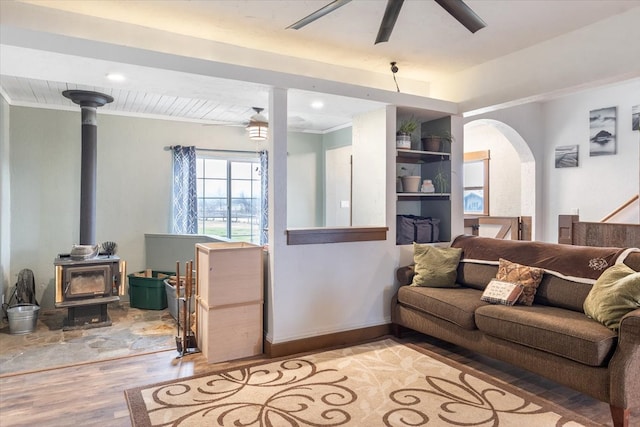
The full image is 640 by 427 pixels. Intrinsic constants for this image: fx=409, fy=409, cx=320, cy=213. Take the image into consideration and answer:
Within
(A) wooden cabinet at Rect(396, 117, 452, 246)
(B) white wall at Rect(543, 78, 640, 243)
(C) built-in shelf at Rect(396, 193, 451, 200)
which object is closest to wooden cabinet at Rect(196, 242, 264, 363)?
(C) built-in shelf at Rect(396, 193, 451, 200)

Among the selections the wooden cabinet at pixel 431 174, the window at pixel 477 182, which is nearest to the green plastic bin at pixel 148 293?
the wooden cabinet at pixel 431 174

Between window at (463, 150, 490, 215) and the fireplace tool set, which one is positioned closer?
the fireplace tool set

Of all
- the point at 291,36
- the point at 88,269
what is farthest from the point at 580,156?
the point at 88,269

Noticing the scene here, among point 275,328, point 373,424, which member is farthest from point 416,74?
point 373,424

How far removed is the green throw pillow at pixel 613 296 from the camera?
2.40 meters

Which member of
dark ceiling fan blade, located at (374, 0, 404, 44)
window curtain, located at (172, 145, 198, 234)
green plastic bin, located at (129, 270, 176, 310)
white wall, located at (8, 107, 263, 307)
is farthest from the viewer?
window curtain, located at (172, 145, 198, 234)

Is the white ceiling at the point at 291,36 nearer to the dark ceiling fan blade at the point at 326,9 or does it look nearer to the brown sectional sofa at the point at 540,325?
the dark ceiling fan blade at the point at 326,9

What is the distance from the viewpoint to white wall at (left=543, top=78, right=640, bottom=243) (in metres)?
5.60

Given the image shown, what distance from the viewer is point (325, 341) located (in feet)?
11.9

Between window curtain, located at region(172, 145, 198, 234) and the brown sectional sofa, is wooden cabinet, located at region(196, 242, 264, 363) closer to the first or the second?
the brown sectional sofa

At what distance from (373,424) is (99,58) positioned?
2.84m

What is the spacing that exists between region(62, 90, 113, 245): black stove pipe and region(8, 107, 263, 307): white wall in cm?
63

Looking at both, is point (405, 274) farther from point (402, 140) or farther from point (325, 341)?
point (402, 140)

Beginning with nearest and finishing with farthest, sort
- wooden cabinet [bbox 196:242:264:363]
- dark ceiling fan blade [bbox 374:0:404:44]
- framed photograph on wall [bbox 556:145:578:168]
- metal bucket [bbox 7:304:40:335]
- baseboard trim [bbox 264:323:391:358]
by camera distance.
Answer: dark ceiling fan blade [bbox 374:0:404:44]
wooden cabinet [bbox 196:242:264:363]
baseboard trim [bbox 264:323:391:358]
metal bucket [bbox 7:304:40:335]
framed photograph on wall [bbox 556:145:578:168]
